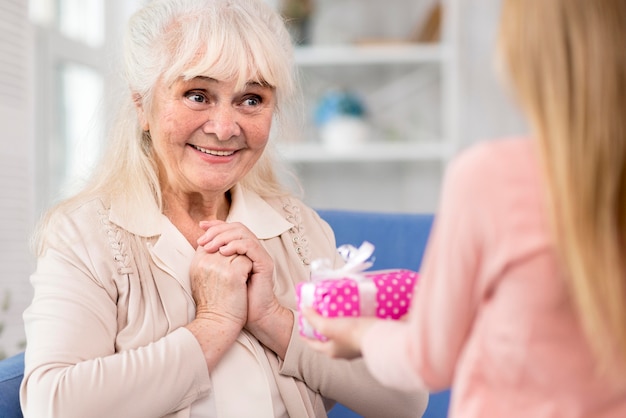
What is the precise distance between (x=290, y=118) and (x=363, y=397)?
2.06 feet

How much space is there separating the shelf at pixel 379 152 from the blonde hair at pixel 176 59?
2.20m

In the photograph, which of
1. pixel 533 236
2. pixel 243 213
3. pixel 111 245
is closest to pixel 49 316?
pixel 111 245

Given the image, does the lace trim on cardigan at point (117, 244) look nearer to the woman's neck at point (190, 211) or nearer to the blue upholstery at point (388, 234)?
the woman's neck at point (190, 211)

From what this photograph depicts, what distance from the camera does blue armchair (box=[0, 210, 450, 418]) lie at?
5.94 feet

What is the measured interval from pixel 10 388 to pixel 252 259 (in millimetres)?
457

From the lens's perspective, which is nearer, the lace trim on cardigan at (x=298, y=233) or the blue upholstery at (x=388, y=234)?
the lace trim on cardigan at (x=298, y=233)

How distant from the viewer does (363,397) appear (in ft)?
4.81

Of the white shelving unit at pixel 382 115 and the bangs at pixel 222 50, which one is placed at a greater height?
the bangs at pixel 222 50

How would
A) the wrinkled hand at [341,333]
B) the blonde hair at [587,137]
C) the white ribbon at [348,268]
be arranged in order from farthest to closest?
the white ribbon at [348,268] → the wrinkled hand at [341,333] → the blonde hair at [587,137]

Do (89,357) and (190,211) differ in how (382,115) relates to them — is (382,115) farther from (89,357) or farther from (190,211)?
(89,357)

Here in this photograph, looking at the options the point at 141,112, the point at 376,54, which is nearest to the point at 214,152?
the point at 141,112

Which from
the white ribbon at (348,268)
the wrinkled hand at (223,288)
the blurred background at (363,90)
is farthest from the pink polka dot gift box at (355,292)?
the blurred background at (363,90)

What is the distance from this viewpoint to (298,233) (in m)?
1.62

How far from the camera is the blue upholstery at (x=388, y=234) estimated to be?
1845 mm
